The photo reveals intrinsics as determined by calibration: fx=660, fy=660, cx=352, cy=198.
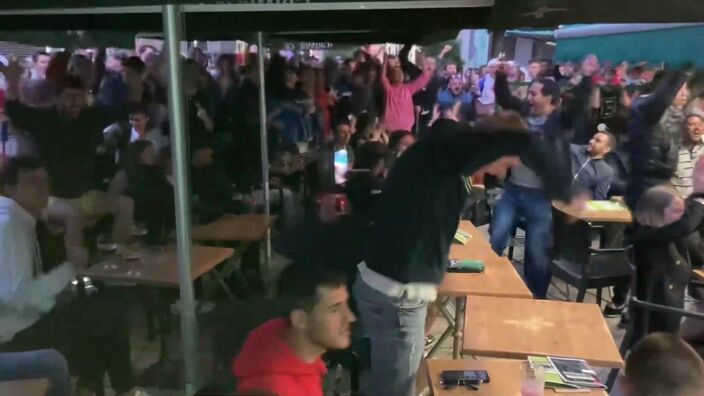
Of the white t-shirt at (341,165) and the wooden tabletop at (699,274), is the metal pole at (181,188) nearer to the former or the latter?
the white t-shirt at (341,165)

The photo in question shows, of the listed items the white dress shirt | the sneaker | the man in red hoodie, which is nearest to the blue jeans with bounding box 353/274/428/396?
the man in red hoodie

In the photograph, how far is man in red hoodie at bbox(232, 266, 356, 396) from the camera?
48.5 inches

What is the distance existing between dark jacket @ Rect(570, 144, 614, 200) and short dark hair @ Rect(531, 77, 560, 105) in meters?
0.12

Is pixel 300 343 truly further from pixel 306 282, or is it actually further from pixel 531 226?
pixel 531 226

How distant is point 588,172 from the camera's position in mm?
1567

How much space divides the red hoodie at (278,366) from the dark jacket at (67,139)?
854 mm

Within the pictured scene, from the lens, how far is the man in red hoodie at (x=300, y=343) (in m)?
1.23

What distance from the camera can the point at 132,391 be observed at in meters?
2.09

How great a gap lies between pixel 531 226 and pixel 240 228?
86 centimetres

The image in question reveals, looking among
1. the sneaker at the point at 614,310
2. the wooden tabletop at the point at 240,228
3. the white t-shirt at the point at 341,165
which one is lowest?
the sneaker at the point at 614,310

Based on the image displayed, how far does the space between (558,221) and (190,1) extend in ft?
4.13

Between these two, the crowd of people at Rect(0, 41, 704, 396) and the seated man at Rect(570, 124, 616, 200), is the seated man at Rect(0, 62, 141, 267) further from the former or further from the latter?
the seated man at Rect(570, 124, 616, 200)

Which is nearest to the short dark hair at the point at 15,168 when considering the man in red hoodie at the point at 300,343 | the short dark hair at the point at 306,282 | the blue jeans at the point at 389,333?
the short dark hair at the point at 306,282

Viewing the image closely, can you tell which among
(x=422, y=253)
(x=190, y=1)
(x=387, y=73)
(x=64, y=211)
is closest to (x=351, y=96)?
(x=387, y=73)
